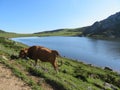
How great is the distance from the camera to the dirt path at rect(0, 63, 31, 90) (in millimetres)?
14172

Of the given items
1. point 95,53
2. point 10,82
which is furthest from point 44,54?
point 95,53

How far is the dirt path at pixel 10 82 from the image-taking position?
1417 cm

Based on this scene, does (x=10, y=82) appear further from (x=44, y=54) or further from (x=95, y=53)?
(x=95, y=53)

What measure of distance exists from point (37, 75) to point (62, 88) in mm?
2276

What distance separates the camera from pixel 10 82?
1491 centimetres

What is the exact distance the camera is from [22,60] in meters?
20.5

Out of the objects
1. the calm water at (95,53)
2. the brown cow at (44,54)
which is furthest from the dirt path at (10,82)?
the calm water at (95,53)

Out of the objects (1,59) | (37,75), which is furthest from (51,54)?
(1,59)

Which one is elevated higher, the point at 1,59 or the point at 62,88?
the point at 1,59

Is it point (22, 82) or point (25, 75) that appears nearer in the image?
point (22, 82)

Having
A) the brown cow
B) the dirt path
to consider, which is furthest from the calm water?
the dirt path

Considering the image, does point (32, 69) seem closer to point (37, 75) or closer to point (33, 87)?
point (37, 75)

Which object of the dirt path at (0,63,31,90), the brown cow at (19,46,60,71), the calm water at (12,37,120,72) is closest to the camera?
the dirt path at (0,63,31,90)

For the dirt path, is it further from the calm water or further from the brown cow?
the calm water
